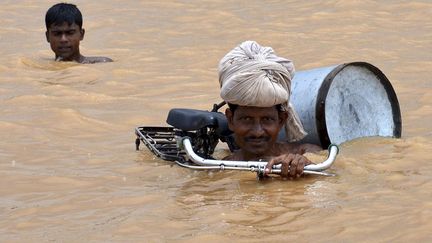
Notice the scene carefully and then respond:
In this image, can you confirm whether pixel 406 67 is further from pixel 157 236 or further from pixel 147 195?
pixel 157 236

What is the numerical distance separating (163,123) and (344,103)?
1.90 metres

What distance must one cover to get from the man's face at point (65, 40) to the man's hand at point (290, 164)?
5.87 metres

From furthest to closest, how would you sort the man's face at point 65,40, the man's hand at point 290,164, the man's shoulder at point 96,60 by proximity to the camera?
the man's face at point 65,40, the man's shoulder at point 96,60, the man's hand at point 290,164

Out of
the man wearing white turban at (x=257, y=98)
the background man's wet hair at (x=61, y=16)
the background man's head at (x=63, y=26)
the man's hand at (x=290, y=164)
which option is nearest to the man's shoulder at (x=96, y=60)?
the background man's head at (x=63, y=26)

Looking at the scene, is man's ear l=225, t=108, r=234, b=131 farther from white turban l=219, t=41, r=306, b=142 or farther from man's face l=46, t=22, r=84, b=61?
man's face l=46, t=22, r=84, b=61

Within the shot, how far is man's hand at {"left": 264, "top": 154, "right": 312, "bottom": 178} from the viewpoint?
235 inches

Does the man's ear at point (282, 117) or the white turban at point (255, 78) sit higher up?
the white turban at point (255, 78)

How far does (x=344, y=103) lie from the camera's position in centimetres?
700

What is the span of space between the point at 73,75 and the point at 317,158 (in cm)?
461

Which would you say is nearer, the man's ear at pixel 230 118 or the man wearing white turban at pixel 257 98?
the man wearing white turban at pixel 257 98

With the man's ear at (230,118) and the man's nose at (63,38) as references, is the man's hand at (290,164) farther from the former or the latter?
the man's nose at (63,38)

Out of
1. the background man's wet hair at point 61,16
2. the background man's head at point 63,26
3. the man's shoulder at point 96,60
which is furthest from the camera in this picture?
the background man's wet hair at point 61,16

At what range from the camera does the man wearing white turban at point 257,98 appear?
623 cm

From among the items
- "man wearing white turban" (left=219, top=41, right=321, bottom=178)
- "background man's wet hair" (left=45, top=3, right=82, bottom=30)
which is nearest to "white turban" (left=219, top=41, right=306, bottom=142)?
"man wearing white turban" (left=219, top=41, right=321, bottom=178)
